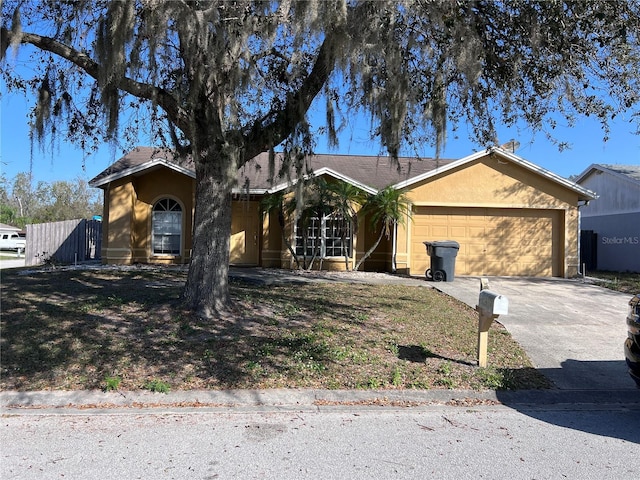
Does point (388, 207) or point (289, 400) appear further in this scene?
point (388, 207)

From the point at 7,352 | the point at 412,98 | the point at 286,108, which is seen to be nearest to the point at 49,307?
the point at 7,352

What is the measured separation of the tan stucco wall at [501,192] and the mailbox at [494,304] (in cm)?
990

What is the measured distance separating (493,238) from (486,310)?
1088cm

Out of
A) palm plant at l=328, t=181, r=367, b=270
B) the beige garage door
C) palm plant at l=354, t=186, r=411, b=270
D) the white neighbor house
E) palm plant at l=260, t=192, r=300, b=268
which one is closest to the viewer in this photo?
palm plant at l=354, t=186, r=411, b=270

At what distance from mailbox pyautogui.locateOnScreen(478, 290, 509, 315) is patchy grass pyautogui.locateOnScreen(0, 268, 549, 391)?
856 millimetres

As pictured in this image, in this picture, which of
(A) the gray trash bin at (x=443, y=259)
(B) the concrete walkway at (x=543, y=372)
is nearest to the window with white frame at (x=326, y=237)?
(A) the gray trash bin at (x=443, y=259)

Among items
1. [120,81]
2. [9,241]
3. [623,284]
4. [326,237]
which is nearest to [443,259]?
[326,237]

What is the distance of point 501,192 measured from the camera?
52.9 feet

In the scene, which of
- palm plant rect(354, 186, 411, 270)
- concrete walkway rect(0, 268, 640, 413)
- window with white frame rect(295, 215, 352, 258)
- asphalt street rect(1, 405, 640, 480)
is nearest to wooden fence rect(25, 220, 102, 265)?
window with white frame rect(295, 215, 352, 258)

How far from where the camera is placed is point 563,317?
383 inches

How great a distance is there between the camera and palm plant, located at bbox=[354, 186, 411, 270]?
14688 mm

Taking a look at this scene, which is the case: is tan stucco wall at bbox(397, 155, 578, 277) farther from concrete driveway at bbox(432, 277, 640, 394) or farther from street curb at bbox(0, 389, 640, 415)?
street curb at bbox(0, 389, 640, 415)

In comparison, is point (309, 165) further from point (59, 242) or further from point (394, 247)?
point (59, 242)

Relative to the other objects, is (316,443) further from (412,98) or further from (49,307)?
(49,307)
